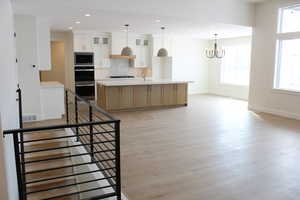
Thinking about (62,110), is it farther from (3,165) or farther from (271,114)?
(271,114)

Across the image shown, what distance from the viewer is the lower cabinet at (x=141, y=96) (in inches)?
294

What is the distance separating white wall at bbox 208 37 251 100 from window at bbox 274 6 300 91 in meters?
2.83

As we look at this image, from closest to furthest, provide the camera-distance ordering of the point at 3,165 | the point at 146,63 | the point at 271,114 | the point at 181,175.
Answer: the point at 3,165
the point at 181,175
the point at 271,114
the point at 146,63

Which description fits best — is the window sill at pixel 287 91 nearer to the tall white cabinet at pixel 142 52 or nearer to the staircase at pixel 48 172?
the tall white cabinet at pixel 142 52

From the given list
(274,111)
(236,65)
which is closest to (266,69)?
(274,111)

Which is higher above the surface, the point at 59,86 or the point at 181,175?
the point at 59,86

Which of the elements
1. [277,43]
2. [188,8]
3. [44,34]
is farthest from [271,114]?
[44,34]

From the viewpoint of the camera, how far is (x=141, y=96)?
7828mm

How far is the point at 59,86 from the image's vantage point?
644cm

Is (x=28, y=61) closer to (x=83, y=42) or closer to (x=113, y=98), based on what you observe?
(x=113, y=98)

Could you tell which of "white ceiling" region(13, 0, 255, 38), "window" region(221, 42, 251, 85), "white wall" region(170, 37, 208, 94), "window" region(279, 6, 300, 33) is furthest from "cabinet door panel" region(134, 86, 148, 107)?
"window" region(221, 42, 251, 85)

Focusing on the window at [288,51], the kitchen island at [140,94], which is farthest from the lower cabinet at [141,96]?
the window at [288,51]

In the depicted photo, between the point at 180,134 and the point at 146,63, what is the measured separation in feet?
18.4

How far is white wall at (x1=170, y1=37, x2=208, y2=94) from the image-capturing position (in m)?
11.0
